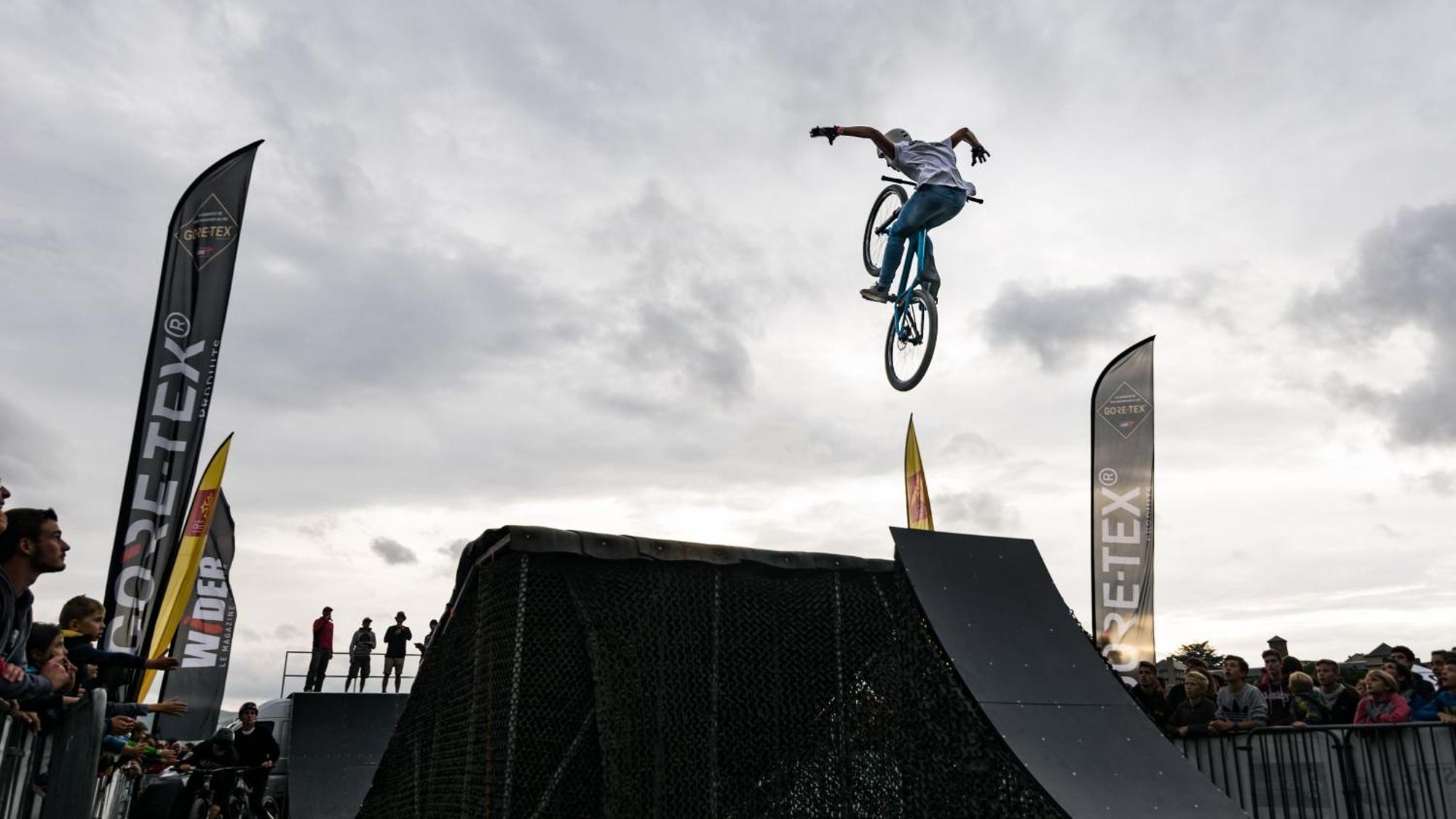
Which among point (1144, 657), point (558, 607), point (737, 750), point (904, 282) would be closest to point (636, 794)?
point (737, 750)

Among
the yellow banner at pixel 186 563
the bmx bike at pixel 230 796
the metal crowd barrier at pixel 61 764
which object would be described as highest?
the yellow banner at pixel 186 563

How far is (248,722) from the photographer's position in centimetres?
1049

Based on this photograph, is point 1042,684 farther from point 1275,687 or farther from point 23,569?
point 23,569

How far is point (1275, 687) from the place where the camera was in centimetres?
877

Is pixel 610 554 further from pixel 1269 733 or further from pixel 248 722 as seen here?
pixel 248 722

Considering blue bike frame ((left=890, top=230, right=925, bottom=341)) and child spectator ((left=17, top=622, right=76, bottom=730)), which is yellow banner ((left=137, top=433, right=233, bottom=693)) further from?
blue bike frame ((left=890, top=230, right=925, bottom=341))

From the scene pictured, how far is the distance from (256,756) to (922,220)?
331 inches

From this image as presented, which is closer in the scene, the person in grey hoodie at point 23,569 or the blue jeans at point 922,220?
the person in grey hoodie at point 23,569

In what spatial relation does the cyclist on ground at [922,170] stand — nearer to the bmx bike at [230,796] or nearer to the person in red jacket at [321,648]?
the bmx bike at [230,796]

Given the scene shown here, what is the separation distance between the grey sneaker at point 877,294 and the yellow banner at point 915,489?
7.84m

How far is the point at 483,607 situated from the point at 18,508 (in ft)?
7.64

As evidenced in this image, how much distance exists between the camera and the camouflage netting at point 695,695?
17.3ft

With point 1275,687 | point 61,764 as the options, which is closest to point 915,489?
point 1275,687

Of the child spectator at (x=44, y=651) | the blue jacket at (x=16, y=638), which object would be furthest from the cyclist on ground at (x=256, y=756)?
the blue jacket at (x=16, y=638)
